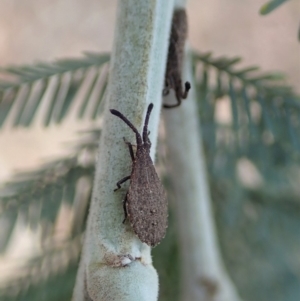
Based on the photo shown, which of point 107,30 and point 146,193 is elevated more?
point 107,30

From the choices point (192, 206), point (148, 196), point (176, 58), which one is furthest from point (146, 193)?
point (192, 206)

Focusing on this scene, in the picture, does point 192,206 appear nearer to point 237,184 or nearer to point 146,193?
point 237,184

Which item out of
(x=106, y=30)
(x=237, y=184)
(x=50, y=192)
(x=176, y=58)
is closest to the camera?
(x=176, y=58)

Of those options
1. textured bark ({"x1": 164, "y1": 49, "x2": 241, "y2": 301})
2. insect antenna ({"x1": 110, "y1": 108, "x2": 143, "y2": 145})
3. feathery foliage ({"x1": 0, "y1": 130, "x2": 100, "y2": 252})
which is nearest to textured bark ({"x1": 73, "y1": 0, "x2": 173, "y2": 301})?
insect antenna ({"x1": 110, "y1": 108, "x2": 143, "y2": 145})

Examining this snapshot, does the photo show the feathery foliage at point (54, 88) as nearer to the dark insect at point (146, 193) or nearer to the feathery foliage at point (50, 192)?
the feathery foliage at point (50, 192)

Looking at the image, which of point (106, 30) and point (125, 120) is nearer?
point (125, 120)

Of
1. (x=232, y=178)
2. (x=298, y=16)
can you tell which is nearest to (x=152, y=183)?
(x=232, y=178)

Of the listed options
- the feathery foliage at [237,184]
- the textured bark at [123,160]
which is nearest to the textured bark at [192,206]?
the feathery foliage at [237,184]

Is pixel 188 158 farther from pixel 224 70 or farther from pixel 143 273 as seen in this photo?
pixel 143 273

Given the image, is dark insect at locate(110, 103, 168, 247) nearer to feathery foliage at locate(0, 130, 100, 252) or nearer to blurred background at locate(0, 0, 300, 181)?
feathery foliage at locate(0, 130, 100, 252)
